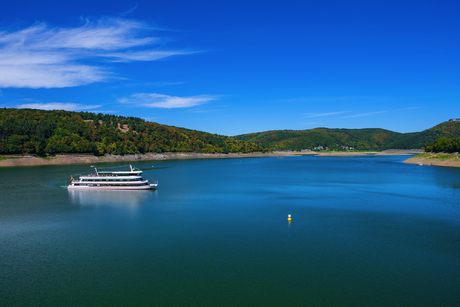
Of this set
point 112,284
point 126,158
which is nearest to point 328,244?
point 112,284

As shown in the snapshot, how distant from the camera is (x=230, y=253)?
2533 cm

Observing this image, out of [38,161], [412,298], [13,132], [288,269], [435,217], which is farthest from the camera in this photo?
[13,132]

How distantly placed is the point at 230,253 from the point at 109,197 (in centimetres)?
3662

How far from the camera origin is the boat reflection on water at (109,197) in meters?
48.8

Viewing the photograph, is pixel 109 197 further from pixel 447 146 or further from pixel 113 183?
pixel 447 146

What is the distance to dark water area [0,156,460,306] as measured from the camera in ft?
61.6

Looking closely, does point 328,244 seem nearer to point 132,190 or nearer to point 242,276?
point 242,276

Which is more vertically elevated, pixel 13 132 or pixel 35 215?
pixel 13 132

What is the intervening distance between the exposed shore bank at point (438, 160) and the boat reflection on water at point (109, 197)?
113918mm

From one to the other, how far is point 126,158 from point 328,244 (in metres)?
150

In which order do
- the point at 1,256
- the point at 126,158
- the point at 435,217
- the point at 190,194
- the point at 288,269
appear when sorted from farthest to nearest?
1. the point at 126,158
2. the point at 190,194
3. the point at 435,217
4. the point at 1,256
5. the point at 288,269

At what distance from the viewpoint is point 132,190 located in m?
62.1

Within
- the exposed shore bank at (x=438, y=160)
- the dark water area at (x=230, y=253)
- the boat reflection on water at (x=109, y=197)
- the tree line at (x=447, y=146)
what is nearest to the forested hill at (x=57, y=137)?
the boat reflection on water at (x=109, y=197)

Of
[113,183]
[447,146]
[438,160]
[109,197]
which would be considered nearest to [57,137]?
[113,183]
